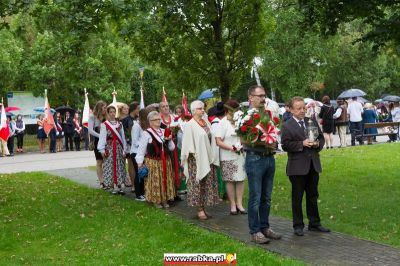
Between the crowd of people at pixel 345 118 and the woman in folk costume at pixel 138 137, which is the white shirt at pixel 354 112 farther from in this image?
the woman in folk costume at pixel 138 137

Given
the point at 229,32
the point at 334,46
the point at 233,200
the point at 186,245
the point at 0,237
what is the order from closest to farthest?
the point at 186,245 < the point at 0,237 < the point at 233,200 < the point at 229,32 < the point at 334,46

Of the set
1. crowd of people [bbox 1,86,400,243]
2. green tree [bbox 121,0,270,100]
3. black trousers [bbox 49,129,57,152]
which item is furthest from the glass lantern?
black trousers [bbox 49,129,57,152]

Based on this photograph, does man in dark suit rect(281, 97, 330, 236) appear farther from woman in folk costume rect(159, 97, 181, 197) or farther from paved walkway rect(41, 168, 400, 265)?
woman in folk costume rect(159, 97, 181, 197)

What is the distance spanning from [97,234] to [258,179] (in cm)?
271

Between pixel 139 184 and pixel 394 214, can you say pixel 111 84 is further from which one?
pixel 394 214

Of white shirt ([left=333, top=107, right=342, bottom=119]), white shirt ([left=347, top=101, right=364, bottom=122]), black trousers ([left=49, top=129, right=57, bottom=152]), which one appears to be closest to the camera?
white shirt ([left=333, top=107, right=342, bottom=119])

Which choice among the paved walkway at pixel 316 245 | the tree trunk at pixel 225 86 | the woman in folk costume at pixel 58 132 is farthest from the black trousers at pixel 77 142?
the paved walkway at pixel 316 245

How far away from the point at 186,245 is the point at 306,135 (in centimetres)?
223

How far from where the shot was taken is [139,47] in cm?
1352

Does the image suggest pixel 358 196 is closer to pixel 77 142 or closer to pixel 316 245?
pixel 316 245

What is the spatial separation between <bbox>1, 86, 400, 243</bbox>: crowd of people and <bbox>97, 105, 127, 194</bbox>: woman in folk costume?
0.07ft

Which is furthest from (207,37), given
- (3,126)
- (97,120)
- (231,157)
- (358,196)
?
(3,126)

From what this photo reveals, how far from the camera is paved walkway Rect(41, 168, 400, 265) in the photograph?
694 centimetres

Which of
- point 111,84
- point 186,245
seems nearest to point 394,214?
point 186,245
